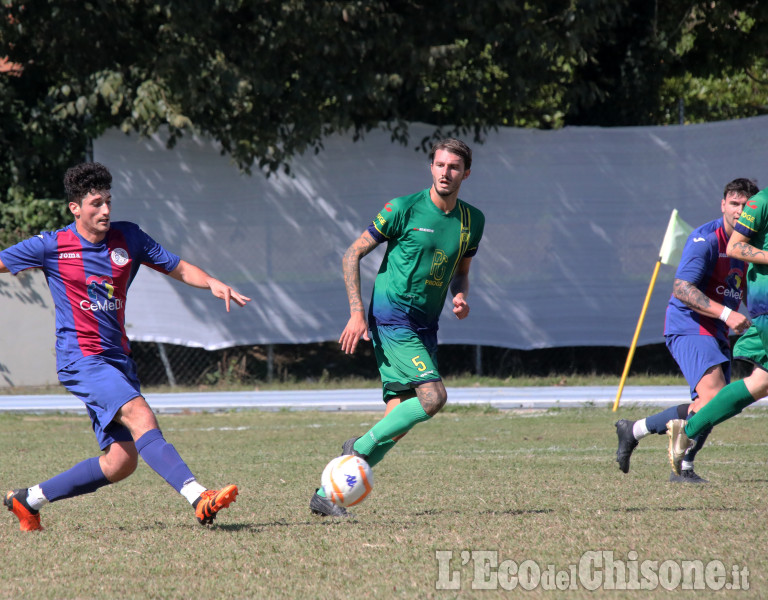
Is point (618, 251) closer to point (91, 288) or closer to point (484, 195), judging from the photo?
point (484, 195)

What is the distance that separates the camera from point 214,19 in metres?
12.6

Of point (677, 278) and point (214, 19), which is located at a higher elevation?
point (214, 19)

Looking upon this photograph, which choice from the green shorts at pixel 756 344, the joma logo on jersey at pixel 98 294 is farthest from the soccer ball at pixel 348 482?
the green shorts at pixel 756 344

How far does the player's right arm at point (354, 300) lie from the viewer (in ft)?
17.4

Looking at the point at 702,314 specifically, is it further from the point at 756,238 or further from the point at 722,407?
the point at 756,238

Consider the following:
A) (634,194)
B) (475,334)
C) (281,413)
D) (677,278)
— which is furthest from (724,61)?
(677,278)

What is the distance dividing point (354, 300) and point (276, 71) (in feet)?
27.3

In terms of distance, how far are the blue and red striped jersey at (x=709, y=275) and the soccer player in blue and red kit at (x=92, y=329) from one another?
3235 mm

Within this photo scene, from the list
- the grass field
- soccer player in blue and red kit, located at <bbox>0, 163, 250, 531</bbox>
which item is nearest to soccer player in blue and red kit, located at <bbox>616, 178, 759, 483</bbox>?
the grass field

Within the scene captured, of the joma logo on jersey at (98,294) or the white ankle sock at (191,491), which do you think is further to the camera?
the joma logo on jersey at (98,294)

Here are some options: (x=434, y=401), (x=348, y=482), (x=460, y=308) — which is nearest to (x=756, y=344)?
(x=460, y=308)

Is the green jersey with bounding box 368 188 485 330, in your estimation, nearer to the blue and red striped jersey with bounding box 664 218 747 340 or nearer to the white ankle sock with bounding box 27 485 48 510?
the blue and red striped jersey with bounding box 664 218 747 340

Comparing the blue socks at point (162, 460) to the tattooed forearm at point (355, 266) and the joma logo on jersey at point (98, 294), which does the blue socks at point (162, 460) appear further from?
the tattooed forearm at point (355, 266)

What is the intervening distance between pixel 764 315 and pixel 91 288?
3801 mm
